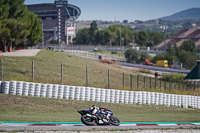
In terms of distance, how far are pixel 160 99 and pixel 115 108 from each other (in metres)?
5.83

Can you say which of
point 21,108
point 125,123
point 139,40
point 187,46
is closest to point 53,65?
point 21,108

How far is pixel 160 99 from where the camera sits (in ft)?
93.9

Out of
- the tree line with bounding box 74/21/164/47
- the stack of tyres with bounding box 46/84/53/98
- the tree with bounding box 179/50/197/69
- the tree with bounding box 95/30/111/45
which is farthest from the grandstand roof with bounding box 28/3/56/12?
the stack of tyres with bounding box 46/84/53/98

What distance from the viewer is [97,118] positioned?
1581cm

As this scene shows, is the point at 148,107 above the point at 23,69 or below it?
below

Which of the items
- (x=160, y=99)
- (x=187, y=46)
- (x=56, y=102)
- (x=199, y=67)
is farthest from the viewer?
(x=187, y=46)

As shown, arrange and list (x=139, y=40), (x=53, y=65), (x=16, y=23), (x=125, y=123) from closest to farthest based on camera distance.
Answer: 1. (x=125, y=123)
2. (x=53, y=65)
3. (x=16, y=23)
4. (x=139, y=40)

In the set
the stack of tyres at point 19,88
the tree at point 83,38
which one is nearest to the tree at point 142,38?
the tree at point 83,38

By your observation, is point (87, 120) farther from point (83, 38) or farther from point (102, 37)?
point (83, 38)

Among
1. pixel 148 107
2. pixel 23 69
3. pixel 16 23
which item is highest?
pixel 16 23

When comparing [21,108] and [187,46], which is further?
[187,46]

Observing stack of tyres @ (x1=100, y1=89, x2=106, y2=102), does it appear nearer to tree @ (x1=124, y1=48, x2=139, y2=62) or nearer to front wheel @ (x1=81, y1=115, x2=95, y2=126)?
front wheel @ (x1=81, y1=115, x2=95, y2=126)

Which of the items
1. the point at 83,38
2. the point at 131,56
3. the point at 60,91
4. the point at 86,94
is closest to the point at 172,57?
the point at 131,56

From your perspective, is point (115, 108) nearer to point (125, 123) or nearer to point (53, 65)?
point (125, 123)
